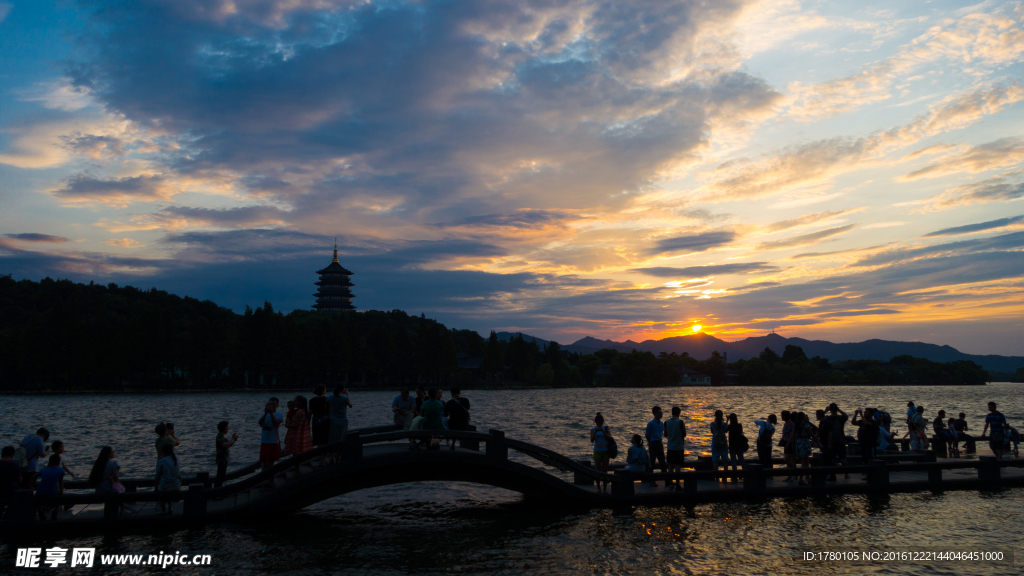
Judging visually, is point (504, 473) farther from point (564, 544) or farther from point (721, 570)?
point (721, 570)

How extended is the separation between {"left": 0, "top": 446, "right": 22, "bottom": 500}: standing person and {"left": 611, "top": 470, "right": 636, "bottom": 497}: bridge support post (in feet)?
45.6

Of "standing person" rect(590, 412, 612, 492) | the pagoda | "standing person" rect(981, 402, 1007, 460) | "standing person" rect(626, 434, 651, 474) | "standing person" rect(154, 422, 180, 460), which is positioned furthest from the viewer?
the pagoda

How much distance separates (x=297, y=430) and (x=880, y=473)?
16.7 metres

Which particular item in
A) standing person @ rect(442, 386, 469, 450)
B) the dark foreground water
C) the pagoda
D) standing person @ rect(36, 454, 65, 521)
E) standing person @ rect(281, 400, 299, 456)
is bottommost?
the dark foreground water

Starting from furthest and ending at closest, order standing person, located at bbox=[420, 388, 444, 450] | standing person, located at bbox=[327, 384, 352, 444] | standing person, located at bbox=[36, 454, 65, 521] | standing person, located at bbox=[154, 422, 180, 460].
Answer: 1. standing person, located at bbox=[327, 384, 352, 444]
2. standing person, located at bbox=[420, 388, 444, 450]
3. standing person, located at bbox=[154, 422, 180, 460]
4. standing person, located at bbox=[36, 454, 65, 521]

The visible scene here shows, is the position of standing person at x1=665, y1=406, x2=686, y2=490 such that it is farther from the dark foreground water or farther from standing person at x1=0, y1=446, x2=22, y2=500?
standing person at x1=0, y1=446, x2=22, y2=500

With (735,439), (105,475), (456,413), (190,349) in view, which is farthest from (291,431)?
(190,349)

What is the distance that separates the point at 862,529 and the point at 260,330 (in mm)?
114774

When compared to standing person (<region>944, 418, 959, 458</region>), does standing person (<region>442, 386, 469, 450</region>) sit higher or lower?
higher

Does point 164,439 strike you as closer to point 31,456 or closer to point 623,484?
→ point 31,456

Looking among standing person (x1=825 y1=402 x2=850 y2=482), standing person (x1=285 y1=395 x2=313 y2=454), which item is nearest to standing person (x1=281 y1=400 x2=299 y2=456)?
standing person (x1=285 y1=395 x2=313 y2=454)

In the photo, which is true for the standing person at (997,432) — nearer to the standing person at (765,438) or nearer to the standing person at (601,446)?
the standing person at (765,438)

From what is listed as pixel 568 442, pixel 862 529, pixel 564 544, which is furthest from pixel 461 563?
pixel 568 442

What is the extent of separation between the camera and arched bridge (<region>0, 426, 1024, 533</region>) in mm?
12383
